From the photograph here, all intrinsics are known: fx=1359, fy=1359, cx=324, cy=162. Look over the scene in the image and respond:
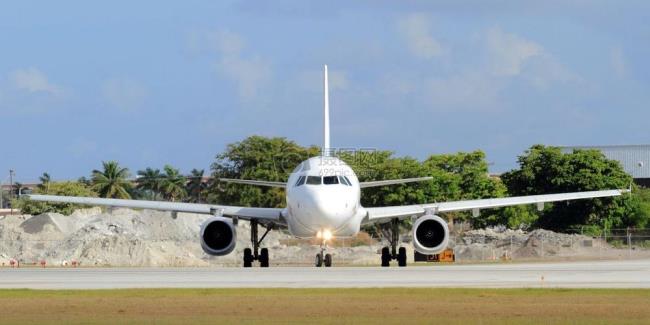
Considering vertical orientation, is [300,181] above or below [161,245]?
above

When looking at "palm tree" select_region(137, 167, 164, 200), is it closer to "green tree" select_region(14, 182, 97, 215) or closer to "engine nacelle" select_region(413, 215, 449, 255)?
"green tree" select_region(14, 182, 97, 215)

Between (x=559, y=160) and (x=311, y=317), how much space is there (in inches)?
3238

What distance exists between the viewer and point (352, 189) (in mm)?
48469

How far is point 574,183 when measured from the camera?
101312 mm

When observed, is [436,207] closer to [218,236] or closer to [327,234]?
[327,234]

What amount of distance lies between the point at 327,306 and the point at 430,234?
25.2 m

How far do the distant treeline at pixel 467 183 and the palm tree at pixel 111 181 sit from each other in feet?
18.4

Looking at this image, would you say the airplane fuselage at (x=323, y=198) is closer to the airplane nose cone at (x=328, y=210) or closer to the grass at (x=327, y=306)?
the airplane nose cone at (x=328, y=210)

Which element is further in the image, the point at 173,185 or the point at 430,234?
the point at 173,185

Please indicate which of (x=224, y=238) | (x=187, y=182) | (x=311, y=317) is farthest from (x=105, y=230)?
(x=187, y=182)

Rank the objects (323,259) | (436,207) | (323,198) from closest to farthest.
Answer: (323,198), (323,259), (436,207)

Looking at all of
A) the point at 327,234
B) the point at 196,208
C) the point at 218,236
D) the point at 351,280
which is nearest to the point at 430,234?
the point at 327,234

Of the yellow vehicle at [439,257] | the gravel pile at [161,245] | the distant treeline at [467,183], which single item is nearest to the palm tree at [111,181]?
the distant treeline at [467,183]

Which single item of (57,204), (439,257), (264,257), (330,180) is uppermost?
(57,204)
